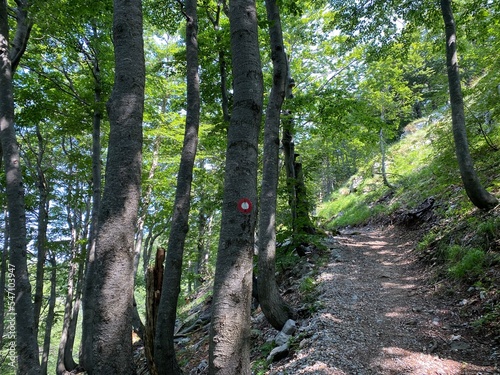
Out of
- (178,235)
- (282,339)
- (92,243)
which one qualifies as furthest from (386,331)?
(92,243)

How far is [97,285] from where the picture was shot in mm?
2479

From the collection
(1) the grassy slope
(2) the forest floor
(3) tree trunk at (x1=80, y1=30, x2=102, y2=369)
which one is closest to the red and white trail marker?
(2) the forest floor

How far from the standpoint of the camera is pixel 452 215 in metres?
8.35

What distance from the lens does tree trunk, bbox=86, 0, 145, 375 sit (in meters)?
2.44

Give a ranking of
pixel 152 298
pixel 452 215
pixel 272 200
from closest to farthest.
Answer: pixel 152 298
pixel 272 200
pixel 452 215

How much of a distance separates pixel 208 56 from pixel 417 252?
7.76 m

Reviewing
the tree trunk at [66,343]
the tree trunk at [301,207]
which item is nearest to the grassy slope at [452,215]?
the tree trunk at [301,207]

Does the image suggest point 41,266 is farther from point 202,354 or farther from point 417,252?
point 417,252

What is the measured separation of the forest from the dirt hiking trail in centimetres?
72

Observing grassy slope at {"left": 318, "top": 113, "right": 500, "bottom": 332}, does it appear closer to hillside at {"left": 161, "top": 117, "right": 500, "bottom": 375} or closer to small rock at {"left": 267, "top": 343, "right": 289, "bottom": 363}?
hillside at {"left": 161, "top": 117, "right": 500, "bottom": 375}

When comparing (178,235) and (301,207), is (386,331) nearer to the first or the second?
(178,235)

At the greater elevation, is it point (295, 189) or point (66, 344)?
point (295, 189)

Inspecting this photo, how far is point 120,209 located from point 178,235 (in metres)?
2.66

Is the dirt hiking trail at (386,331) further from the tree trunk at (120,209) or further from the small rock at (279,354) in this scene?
the tree trunk at (120,209)
